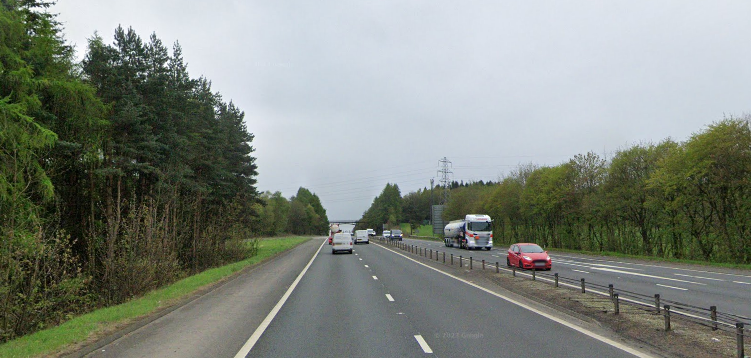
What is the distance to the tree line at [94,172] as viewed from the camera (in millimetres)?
14720

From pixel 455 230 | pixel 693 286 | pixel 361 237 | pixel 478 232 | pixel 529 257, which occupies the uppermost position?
pixel 455 230

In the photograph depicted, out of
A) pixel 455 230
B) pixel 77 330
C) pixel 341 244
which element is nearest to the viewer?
pixel 77 330

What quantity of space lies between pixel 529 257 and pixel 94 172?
74.6 feet

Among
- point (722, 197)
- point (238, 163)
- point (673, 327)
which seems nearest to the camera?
point (673, 327)

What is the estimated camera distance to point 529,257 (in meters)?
26.4

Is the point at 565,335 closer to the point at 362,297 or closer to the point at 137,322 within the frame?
the point at 362,297

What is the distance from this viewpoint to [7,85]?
1603 centimetres

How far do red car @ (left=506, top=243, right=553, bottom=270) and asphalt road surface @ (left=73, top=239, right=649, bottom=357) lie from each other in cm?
1001

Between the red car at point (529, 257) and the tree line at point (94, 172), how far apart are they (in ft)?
59.3

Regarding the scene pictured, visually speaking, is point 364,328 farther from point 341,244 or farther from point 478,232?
point 478,232

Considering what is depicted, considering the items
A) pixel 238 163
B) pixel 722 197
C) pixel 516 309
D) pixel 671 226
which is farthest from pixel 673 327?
pixel 238 163

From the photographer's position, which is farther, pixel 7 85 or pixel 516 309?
pixel 7 85

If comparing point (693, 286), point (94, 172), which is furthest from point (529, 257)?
point (94, 172)

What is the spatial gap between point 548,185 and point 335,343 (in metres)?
51.9
